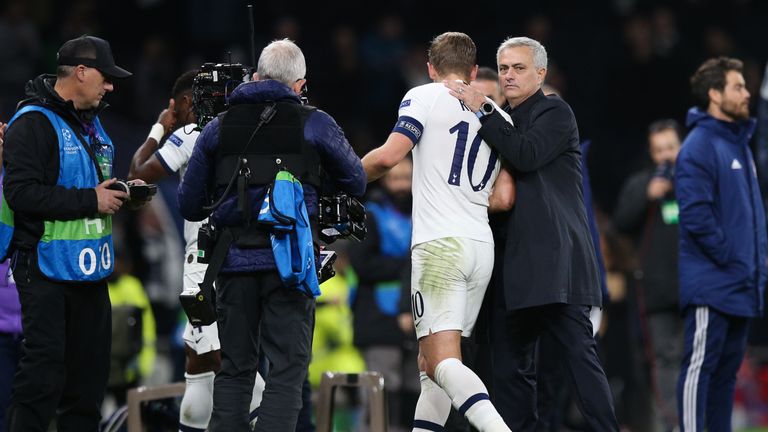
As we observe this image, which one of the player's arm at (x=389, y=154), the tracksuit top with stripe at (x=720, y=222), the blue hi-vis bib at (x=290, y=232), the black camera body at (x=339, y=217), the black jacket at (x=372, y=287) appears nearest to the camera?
the blue hi-vis bib at (x=290, y=232)

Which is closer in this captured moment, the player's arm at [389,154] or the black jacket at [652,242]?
the player's arm at [389,154]

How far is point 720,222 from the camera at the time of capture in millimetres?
7898

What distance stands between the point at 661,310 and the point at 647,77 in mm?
5546

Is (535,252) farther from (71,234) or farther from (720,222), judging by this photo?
(71,234)

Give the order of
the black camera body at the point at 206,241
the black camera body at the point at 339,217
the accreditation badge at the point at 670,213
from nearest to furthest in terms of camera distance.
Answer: the black camera body at the point at 206,241, the black camera body at the point at 339,217, the accreditation badge at the point at 670,213

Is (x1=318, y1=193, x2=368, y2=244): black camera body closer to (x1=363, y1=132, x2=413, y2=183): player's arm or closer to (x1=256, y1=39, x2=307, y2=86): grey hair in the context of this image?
(x1=363, y1=132, x2=413, y2=183): player's arm

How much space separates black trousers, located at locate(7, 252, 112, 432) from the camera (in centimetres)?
639


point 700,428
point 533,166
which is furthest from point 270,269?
point 700,428

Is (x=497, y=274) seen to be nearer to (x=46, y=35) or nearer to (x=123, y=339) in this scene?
(x=123, y=339)

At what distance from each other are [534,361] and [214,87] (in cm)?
229

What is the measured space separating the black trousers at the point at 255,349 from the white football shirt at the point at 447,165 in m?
0.88

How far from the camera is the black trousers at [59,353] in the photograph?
21.0 ft

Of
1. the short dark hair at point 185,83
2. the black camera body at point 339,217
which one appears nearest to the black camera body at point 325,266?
the black camera body at point 339,217

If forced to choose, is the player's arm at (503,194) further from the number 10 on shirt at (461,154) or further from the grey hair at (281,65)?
the grey hair at (281,65)
